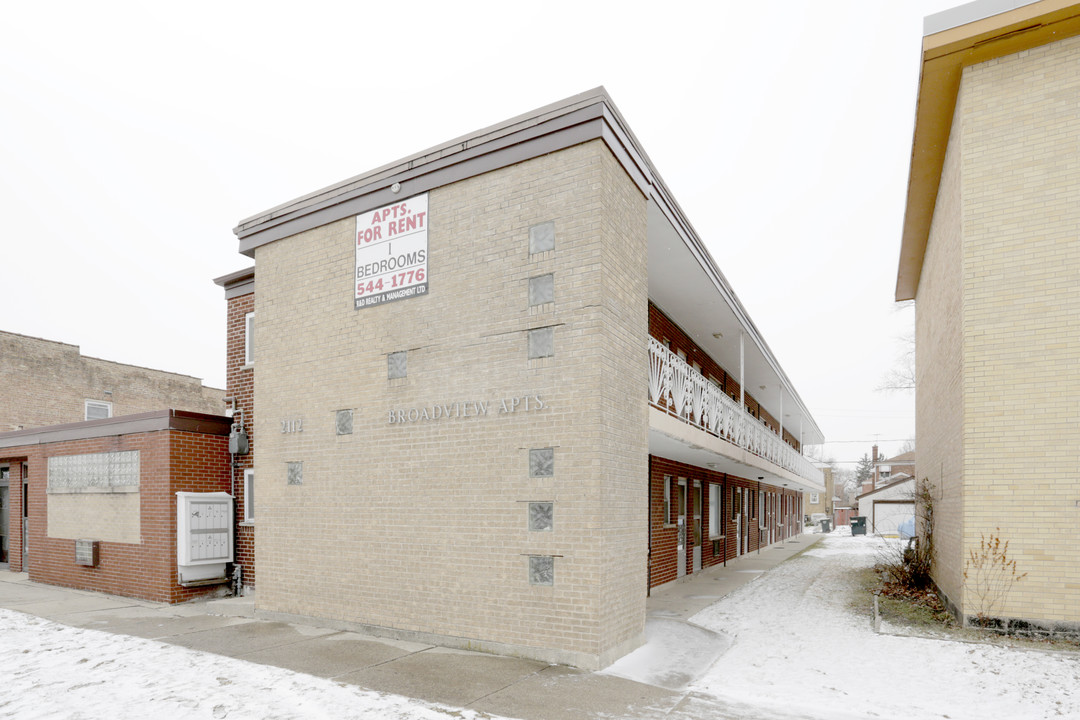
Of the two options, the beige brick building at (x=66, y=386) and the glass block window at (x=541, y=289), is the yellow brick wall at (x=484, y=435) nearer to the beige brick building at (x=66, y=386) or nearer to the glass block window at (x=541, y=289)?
the glass block window at (x=541, y=289)

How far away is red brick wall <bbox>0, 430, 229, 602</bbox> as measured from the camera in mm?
11789

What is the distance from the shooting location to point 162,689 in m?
6.73

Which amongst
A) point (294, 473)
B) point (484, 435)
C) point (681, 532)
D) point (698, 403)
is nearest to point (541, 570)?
point (484, 435)

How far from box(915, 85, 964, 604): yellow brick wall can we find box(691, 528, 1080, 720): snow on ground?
5.08ft

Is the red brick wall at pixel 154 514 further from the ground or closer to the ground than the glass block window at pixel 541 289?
closer to the ground

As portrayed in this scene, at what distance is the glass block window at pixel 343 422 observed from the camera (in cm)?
975

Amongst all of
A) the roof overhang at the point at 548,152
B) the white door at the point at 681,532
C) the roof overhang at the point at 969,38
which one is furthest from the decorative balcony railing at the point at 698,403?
the roof overhang at the point at 969,38

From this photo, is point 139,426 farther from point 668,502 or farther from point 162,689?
point 668,502

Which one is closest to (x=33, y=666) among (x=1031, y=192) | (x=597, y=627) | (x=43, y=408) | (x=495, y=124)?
(x=597, y=627)

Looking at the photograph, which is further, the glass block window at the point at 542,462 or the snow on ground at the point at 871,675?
the glass block window at the point at 542,462

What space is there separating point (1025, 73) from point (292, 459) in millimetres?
10920

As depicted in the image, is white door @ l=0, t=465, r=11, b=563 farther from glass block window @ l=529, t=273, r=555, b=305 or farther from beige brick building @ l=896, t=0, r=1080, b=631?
beige brick building @ l=896, t=0, r=1080, b=631

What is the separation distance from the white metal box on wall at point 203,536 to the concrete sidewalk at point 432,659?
0.58m

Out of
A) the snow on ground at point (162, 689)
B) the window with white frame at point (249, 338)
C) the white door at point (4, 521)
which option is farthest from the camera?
the white door at point (4, 521)
